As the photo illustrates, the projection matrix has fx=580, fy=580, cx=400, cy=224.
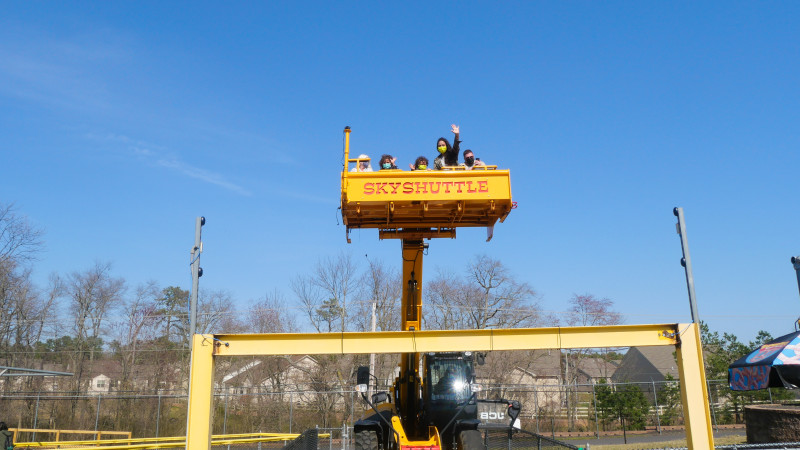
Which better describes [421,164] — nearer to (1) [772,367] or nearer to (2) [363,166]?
(2) [363,166]

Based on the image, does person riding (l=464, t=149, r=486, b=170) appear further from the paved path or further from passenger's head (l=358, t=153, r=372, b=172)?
the paved path

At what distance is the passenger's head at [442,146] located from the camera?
10.5 m

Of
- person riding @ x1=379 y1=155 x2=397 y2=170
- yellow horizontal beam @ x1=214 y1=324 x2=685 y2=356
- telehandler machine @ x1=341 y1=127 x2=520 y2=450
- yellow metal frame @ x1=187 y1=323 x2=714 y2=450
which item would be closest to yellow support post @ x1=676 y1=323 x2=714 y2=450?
yellow metal frame @ x1=187 y1=323 x2=714 y2=450

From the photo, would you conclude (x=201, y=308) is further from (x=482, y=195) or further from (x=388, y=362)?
(x=482, y=195)

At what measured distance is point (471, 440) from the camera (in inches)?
400

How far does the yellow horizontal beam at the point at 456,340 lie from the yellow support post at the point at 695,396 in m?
0.21

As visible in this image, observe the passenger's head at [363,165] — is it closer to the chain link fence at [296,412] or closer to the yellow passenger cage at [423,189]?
the yellow passenger cage at [423,189]

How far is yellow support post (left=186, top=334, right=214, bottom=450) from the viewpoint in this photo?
6.53 meters

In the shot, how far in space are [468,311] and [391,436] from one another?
1250 inches

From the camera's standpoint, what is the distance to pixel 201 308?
43.2m

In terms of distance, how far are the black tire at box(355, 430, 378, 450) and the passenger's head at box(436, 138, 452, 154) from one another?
510 centimetres

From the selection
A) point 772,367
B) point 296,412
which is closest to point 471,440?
point 772,367

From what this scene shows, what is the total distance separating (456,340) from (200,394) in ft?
9.99

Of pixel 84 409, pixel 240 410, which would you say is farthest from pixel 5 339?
pixel 240 410
